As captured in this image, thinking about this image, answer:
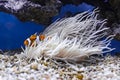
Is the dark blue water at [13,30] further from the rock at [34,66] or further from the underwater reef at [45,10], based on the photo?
the rock at [34,66]

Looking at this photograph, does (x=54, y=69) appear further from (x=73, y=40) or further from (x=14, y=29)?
(x=14, y=29)

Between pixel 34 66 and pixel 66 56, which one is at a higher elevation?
pixel 66 56

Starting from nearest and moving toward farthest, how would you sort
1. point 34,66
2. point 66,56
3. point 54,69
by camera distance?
point 34,66, point 54,69, point 66,56

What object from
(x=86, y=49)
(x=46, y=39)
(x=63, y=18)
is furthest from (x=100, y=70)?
(x=63, y=18)

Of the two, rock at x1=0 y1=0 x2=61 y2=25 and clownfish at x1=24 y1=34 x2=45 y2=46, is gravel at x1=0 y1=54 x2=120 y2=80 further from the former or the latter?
rock at x1=0 y1=0 x2=61 y2=25

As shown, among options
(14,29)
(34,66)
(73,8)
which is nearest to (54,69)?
(34,66)

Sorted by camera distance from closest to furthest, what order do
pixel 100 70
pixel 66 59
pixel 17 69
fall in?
pixel 17 69 → pixel 100 70 → pixel 66 59

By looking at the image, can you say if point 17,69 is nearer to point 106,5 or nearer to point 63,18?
point 63,18
